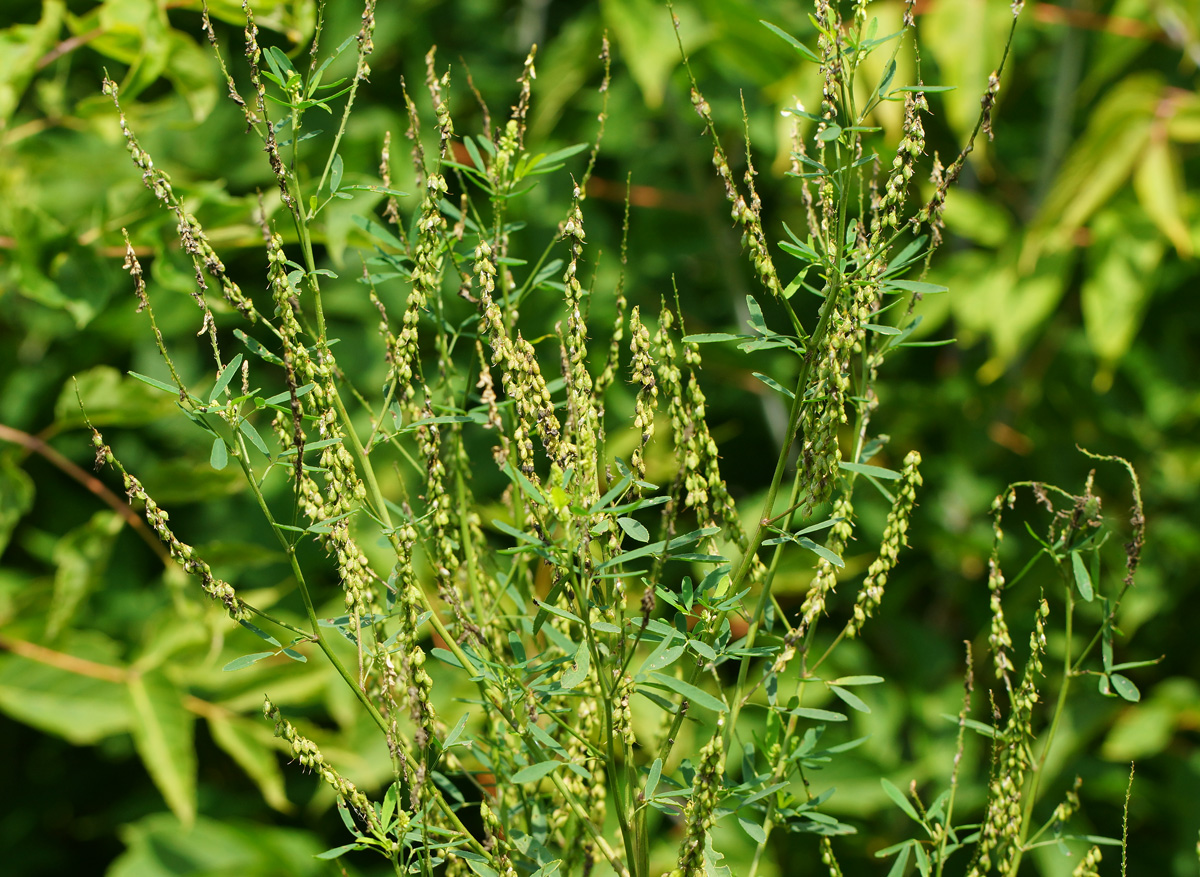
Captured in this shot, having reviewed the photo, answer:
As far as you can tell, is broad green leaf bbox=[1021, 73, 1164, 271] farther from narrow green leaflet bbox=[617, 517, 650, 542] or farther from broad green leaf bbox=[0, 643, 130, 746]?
broad green leaf bbox=[0, 643, 130, 746]

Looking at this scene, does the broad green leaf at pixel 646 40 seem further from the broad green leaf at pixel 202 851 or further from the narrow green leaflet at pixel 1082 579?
the broad green leaf at pixel 202 851

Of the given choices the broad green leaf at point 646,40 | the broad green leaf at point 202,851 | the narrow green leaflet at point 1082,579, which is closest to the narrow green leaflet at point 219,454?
the narrow green leaflet at point 1082,579

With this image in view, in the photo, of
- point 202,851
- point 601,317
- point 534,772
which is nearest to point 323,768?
point 534,772

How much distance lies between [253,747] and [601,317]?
2.85 feet

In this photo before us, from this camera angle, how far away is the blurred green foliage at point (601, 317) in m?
1.23

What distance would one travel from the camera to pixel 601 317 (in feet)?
5.68

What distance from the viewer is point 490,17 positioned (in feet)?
6.51

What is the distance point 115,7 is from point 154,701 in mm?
822

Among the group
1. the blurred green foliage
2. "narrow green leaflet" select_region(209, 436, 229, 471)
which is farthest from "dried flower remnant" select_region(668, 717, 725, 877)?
the blurred green foliage

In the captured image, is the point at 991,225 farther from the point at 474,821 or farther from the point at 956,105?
the point at 474,821

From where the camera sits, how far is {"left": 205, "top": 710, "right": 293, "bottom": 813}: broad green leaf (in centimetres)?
132

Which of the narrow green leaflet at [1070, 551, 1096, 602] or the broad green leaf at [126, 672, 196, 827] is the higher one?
the narrow green leaflet at [1070, 551, 1096, 602]

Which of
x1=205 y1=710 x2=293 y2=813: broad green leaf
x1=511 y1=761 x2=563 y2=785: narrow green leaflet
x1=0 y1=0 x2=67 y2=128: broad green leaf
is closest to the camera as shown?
x1=511 y1=761 x2=563 y2=785: narrow green leaflet

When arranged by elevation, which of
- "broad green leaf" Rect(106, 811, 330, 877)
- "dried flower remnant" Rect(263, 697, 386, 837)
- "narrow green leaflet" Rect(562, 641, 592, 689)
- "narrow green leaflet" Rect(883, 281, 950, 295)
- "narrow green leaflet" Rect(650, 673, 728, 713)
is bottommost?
"broad green leaf" Rect(106, 811, 330, 877)
